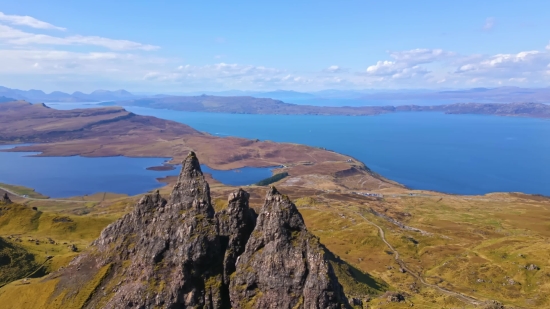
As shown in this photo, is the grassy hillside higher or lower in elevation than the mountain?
lower

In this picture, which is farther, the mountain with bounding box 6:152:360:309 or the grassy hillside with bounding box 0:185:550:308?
the grassy hillside with bounding box 0:185:550:308

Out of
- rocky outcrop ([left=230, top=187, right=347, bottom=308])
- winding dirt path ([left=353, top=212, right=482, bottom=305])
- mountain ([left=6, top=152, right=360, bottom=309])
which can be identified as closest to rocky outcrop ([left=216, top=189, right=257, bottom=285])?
mountain ([left=6, top=152, right=360, bottom=309])

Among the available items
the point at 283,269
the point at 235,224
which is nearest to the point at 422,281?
the point at 283,269

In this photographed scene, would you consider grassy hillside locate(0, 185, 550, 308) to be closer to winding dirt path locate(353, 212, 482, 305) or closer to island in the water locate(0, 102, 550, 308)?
island in the water locate(0, 102, 550, 308)

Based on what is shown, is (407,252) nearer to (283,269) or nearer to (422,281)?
(422,281)

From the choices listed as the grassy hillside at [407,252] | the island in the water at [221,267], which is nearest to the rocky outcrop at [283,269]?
the island in the water at [221,267]

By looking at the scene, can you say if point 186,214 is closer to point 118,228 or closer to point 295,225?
point 295,225
